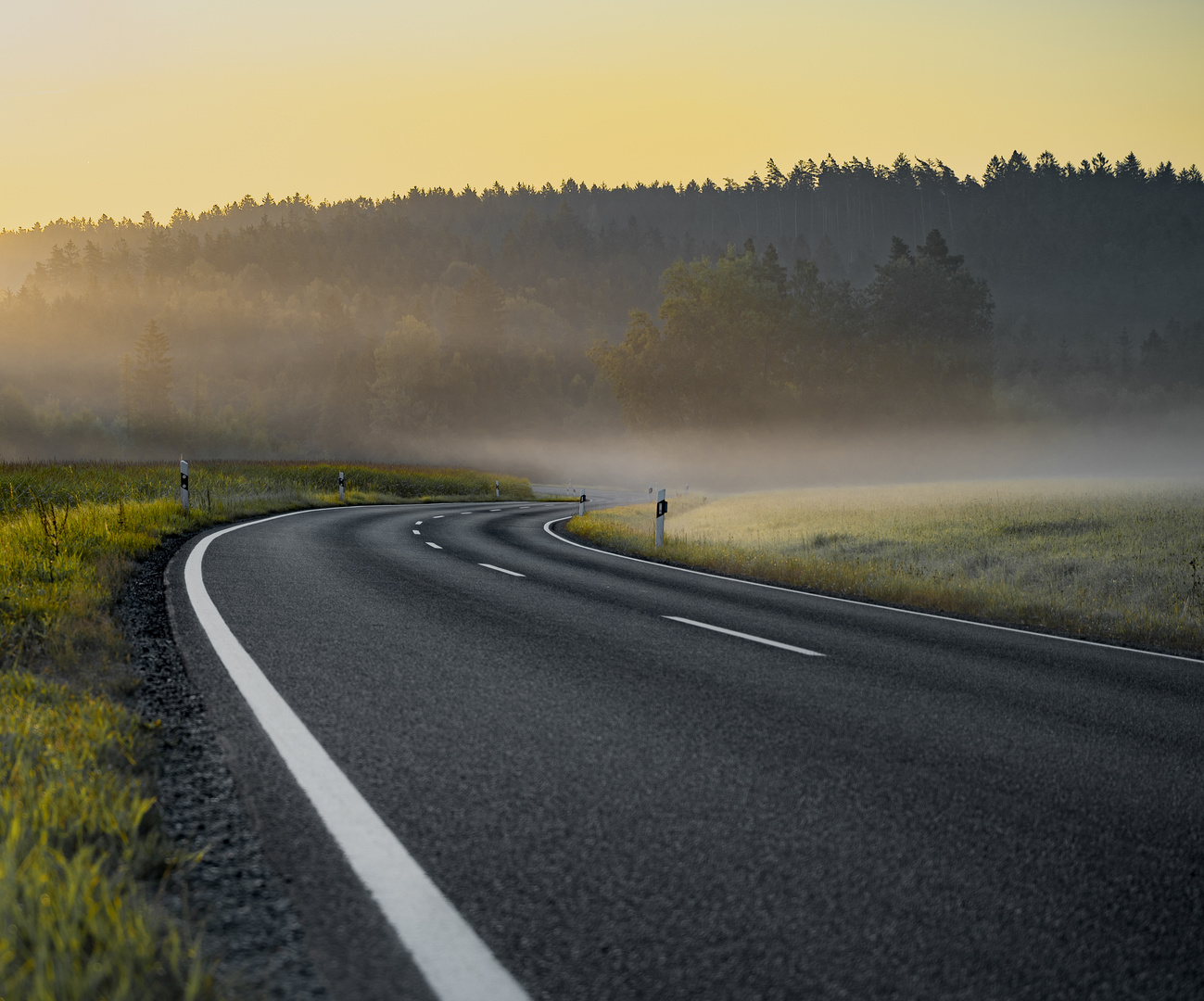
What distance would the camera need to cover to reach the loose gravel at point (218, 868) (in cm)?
A: 228

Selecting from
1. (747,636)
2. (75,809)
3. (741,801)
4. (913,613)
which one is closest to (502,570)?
(747,636)

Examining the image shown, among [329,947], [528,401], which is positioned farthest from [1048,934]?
[528,401]

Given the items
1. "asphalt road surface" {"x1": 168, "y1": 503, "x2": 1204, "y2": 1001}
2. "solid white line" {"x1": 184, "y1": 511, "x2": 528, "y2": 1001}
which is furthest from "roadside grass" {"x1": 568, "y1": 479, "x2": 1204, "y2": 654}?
"solid white line" {"x1": 184, "y1": 511, "x2": 528, "y2": 1001}

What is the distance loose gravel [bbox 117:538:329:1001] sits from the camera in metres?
2.28

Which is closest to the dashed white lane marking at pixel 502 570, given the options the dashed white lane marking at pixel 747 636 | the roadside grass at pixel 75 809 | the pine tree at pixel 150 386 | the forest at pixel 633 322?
the dashed white lane marking at pixel 747 636

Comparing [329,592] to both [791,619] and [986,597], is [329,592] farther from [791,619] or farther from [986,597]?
[986,597]

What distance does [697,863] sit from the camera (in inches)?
120

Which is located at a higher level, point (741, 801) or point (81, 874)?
point (81, 874)

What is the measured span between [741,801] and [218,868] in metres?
2.05

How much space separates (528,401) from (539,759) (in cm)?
11321

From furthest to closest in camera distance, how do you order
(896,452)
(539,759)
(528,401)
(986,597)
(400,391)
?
(528,401) → (400,391) → (896,452) → (986,597) → (539,759)

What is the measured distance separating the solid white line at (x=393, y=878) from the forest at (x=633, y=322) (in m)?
67.7

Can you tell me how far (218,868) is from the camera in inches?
112

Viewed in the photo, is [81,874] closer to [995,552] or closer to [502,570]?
[502,570]
